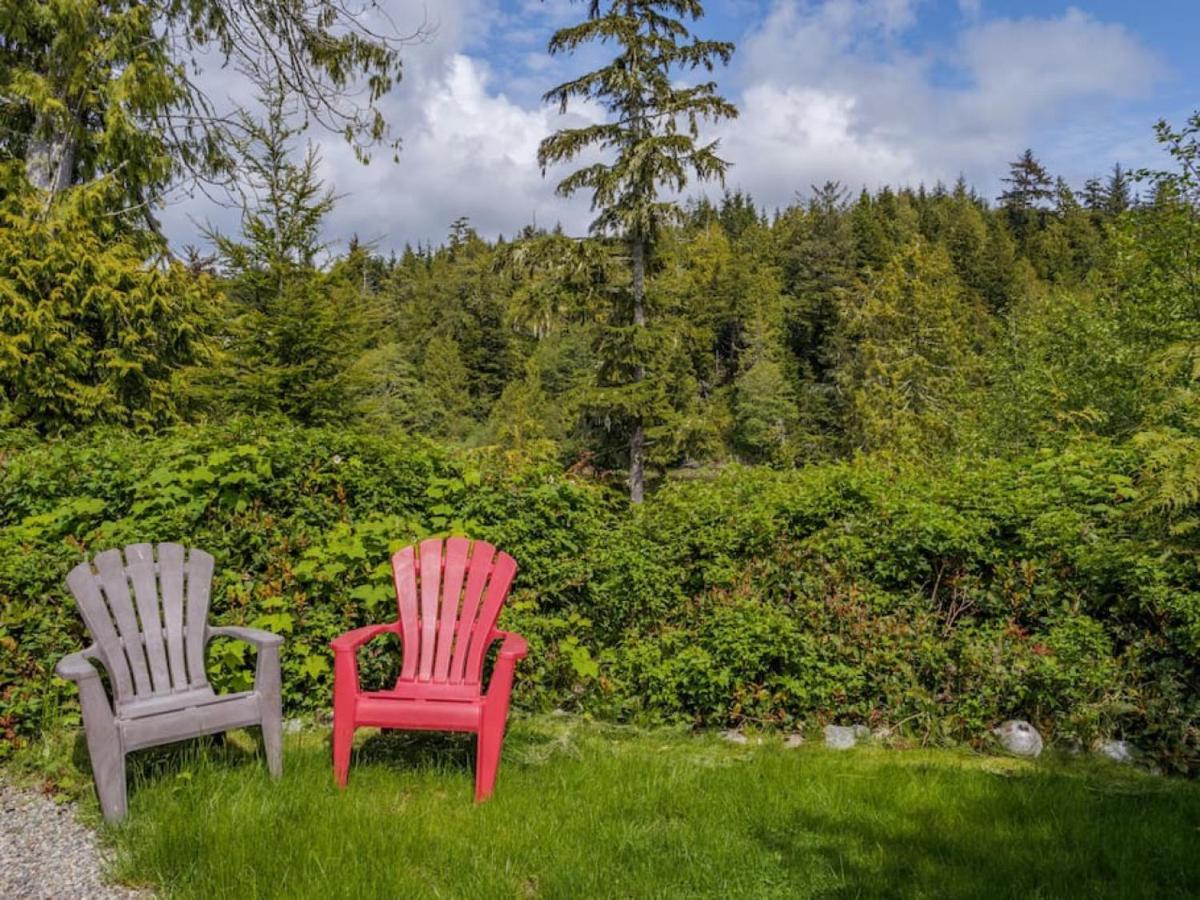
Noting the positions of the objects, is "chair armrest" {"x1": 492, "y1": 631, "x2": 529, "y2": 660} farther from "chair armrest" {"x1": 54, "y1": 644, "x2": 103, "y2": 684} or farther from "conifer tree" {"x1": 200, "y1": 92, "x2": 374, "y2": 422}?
"conifer tree" {"x1": 200, "y1": 92, "x2": 374, "y2": 422}

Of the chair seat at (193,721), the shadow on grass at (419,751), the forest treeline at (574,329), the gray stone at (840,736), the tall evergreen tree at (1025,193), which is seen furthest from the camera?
the tall evergreen tree at (1025,193)

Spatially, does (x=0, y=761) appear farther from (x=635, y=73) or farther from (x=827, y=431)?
(x=827, y=431)

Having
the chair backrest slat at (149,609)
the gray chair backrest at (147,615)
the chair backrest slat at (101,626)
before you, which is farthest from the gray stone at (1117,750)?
the chair backrest slat at (101,626)

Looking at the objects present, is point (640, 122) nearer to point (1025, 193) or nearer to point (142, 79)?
point (142, 79)

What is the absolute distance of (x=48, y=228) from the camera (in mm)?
7855

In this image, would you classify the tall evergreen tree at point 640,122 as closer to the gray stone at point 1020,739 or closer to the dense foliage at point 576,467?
the dense foliage at point 576,467

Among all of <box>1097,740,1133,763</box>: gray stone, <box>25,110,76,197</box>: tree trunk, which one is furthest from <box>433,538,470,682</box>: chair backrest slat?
<box>25,110,76,197</box>: tree trunk

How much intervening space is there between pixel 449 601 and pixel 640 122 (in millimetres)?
13985

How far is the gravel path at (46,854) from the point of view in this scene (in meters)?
2.33

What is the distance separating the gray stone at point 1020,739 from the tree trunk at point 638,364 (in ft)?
40.2

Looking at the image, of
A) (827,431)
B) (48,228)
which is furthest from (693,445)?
(827,431)

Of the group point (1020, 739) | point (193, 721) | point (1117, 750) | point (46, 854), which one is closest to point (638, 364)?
point (1020, 739)

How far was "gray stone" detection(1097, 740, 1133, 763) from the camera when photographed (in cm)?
374

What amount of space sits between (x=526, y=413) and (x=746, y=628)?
35.3 meters
